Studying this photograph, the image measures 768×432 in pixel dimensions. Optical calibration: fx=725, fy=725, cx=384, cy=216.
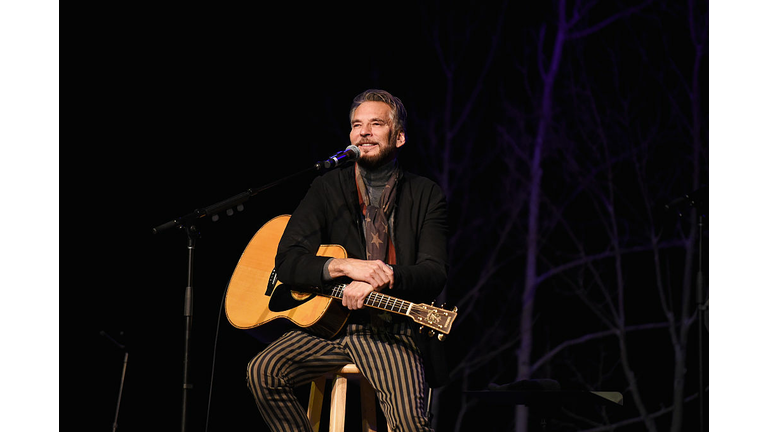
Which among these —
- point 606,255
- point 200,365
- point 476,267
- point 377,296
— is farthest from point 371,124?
point 606,255

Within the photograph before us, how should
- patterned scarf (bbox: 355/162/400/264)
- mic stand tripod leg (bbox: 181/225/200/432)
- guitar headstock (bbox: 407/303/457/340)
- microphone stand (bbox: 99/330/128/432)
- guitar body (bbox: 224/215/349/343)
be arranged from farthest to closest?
microphone stand (bbox: 99/330/128/432), patterned scarf (bbox: 355/162/400/264), guitar body (bbox: 224/215/349/343), mic stand tripod leg (bbox: 181/225/200/432), guitar headstock (bbox: 407/303/457/340)

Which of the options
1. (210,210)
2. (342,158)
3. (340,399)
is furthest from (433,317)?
(210,210)

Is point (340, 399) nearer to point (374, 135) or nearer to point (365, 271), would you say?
point (365, 271)

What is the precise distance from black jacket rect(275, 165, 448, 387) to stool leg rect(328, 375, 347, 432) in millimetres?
385

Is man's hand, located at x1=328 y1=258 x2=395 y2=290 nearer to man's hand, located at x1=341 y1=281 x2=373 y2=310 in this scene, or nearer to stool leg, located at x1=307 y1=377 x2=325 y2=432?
man's hand, located at x1=341 y1=281 x2=373 y2=310

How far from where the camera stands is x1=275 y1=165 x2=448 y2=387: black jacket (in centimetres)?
292

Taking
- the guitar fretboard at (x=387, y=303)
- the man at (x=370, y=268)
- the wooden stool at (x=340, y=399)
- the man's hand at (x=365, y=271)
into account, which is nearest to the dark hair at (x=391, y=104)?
the man at (x=370, y=268)

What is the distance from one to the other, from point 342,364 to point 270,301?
47cm

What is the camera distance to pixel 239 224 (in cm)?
512

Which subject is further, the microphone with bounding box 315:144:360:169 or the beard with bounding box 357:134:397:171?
the beard with bounding box 357:134:397:171

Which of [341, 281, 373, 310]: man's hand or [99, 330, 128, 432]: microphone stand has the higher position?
[341, 281, 373, 310]: man's hand

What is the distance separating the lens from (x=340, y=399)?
9.95 ft

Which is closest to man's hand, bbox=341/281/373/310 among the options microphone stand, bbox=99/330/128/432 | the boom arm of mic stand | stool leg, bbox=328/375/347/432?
stool leg, bbox=328/375/347/432

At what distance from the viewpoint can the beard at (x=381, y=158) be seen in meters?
3.22
